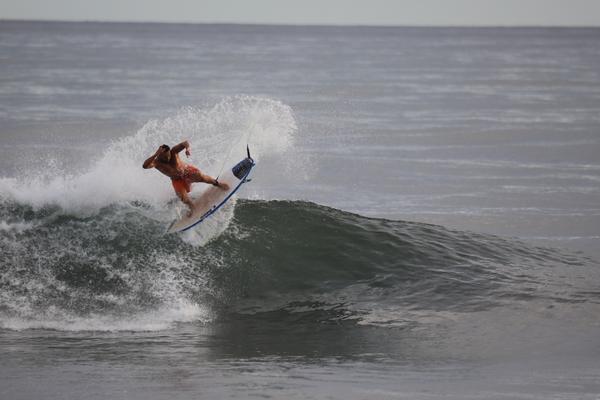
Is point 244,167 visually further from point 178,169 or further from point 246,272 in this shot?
point 246,272

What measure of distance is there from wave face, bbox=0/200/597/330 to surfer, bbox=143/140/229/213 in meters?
0.80

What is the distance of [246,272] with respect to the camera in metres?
15.3

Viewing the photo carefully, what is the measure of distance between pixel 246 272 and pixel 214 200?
4.08ft

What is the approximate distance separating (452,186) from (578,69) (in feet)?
184

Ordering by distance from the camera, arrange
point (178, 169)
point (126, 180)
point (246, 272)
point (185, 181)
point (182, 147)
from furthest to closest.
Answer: point (126, 180)
point (246, 272)
point (185, 181)
point (178, 169)
point (182, 147)

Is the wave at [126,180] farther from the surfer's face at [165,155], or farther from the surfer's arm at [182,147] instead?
the surfer's arm at [182,147]

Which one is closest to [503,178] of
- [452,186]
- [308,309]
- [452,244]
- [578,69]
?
[452,186]

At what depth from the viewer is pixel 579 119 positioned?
42.9 metres

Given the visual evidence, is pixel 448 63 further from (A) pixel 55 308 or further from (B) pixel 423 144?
(A) pixel 55 308

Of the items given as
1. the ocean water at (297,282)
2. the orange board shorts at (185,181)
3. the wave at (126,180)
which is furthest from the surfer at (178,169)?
the wave at (126,180)

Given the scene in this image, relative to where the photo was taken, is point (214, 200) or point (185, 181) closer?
point (185, 181)

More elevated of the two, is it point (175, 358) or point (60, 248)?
point (60, 248)

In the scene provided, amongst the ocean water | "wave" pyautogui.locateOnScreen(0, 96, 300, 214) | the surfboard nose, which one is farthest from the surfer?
"wave" pyautogui.locateOnScreen(0, 96, 300, 214)

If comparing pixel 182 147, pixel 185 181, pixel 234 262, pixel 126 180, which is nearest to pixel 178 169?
pixel 185 181
